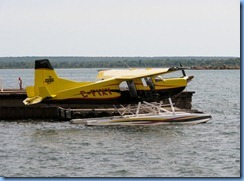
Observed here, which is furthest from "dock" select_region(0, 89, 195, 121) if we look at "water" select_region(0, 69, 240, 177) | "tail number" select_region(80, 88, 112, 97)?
"tail number" select_region(80, 88, 112, 97)

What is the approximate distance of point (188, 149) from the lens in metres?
22.7

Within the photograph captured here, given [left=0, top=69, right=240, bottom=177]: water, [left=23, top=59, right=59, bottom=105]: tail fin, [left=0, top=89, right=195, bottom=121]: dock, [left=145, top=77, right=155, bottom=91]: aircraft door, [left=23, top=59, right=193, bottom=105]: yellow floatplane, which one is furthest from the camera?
[left=0, top=89, right=195, bottom=121]: dock

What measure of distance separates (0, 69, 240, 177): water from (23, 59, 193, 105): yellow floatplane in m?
1.27

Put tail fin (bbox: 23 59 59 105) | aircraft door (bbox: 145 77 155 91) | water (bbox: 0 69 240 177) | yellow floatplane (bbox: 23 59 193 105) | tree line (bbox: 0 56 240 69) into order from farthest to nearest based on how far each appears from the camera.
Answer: tree line (bbox: 0 56 240 69)
aircraft door (bbox: 145 77 155 91)
tail fin (bbox: 23 59 59 105)
yellow floatplane (bbox: 23 59 193 105)
water (bbox: 0 69 240 177)

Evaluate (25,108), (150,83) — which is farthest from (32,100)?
(150,83)

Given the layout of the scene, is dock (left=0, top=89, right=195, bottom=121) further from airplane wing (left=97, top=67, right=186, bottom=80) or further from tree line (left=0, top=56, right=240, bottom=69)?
tree line (left=0, top=56, right=240, bottom=69)

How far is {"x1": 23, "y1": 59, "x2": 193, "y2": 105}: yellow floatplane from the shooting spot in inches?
1091

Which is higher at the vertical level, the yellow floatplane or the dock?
the yellow floatplane

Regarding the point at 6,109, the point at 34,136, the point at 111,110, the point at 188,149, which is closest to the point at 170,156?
the point at 188,149

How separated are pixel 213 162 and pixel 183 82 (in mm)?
8667

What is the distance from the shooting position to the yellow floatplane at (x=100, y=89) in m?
27.7

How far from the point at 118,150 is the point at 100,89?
5829 millimetres

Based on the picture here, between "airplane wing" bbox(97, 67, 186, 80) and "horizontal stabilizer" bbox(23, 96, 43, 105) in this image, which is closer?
"horizontal stabilizer" bbox(23, 96, 43, 105)

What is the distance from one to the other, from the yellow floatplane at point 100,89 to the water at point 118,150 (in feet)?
4.18
